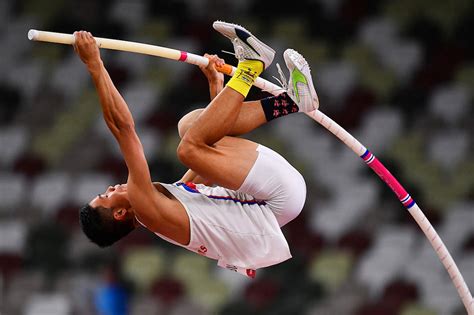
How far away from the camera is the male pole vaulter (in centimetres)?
412

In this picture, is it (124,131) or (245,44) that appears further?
(245,44)

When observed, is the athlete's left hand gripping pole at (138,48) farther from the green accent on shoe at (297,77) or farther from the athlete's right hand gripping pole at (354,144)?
the green accent on shoe at (297,77)

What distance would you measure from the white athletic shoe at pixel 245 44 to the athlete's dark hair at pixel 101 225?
3.08ft

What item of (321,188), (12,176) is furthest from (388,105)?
(12,176)

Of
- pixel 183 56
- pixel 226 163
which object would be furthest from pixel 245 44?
pixel 226 163

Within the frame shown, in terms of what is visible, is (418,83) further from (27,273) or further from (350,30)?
(27,273)

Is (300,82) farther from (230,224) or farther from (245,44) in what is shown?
(230,224)

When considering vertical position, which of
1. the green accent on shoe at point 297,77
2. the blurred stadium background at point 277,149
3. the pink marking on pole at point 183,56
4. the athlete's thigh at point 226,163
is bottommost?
the blurred stadium background at point 277,149

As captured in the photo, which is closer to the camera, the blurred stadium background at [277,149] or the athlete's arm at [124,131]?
the athlete's arm at [124,131]

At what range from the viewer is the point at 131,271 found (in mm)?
7902

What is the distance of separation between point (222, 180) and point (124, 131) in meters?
0.48

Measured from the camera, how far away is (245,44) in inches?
167

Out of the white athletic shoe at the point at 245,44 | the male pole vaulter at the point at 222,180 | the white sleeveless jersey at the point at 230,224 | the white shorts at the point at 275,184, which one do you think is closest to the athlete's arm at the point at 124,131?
the male pole vaulter at the point at 222,180

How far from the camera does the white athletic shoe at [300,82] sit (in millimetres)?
4223
